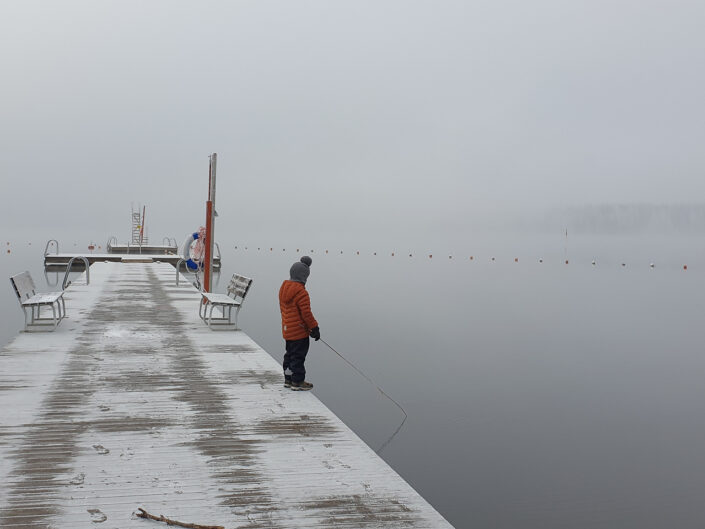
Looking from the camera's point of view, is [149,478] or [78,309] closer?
[149,478]

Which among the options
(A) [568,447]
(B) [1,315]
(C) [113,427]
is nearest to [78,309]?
(C) [113,427]

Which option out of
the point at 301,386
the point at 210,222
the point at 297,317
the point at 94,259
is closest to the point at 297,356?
the point at 301,386

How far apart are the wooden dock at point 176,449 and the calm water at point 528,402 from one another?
246 cm

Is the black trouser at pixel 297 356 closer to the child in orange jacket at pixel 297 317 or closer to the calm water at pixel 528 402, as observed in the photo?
the child in orange jacket at pixel 297 317

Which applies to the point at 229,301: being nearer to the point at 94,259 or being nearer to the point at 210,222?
the point at 210,222

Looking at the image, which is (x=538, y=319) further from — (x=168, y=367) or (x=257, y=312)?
(x=168, y=367)

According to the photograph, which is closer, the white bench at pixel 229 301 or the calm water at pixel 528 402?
the calm water at pixel 528 402

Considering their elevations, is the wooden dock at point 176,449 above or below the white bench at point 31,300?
below

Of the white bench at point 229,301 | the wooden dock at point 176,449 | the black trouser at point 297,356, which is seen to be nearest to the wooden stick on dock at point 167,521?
the wooden dock at point 176,449

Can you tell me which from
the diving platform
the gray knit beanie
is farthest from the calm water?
the diving platform

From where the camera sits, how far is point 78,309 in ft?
47.0

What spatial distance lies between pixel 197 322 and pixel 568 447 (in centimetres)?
716

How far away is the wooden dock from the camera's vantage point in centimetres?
448

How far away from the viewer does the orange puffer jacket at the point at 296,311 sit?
739cm
